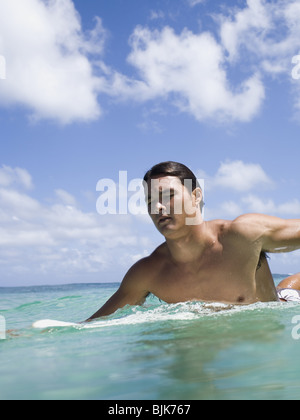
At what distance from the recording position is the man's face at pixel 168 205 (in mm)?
3594

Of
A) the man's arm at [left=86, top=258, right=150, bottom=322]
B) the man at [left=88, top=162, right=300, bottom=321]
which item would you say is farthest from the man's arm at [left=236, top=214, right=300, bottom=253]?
the man's arm at [left=86, top=258, right=150, bottom=322]

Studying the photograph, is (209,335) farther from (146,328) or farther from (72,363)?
(72,363)

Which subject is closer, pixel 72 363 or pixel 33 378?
pixel 33 378

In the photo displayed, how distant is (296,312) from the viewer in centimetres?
350

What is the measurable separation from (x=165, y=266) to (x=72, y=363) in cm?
180

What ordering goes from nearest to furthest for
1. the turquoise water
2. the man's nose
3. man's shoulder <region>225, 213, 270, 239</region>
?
the turquoise water → man's shoulder <region>225, 213, 270, 239</region> → the man's nose

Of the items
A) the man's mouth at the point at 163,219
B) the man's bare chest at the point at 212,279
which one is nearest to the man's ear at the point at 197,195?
the man's mouth at the point at 163,219

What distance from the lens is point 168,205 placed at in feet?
11.8

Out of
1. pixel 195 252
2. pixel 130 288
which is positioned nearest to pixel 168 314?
pixel 130 288

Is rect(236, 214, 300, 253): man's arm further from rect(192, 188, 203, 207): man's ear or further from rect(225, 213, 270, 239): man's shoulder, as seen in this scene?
rect(192, 188, 203, 207): man's ear

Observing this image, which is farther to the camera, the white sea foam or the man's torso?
the man's torso

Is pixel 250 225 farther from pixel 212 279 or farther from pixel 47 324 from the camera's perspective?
pixel 47 324

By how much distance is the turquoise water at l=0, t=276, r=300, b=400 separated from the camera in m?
1.65
